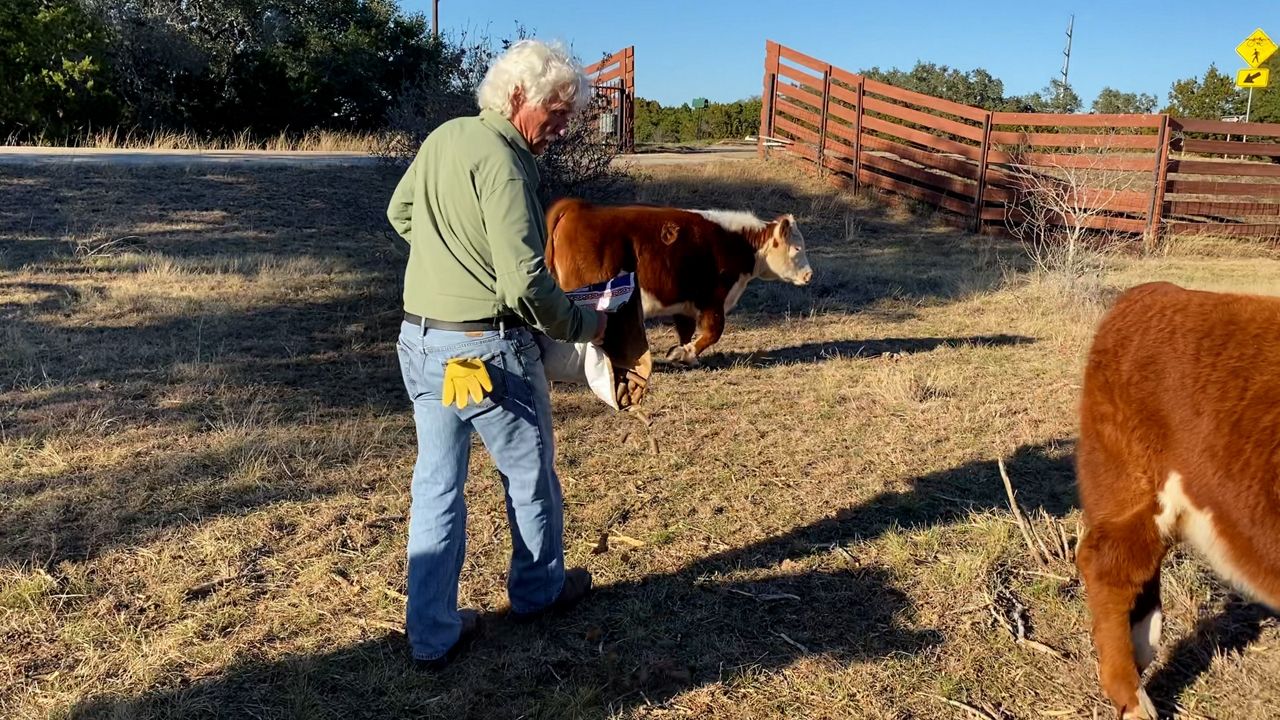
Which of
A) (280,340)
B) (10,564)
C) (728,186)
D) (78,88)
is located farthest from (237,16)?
(10,564)

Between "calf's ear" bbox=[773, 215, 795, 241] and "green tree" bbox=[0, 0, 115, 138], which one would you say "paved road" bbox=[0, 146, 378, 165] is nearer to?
"green tree" bbox=[0, 0, 115, 138]

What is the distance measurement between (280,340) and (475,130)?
207 inches

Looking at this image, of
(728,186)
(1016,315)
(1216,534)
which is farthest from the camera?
(728,186)

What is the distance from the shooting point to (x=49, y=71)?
742 inches

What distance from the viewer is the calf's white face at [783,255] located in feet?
27.5

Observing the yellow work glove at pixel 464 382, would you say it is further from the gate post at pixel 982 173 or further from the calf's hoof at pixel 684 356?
the gate post at pixel 982 173

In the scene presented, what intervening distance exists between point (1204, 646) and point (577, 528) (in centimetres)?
274

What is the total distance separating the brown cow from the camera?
2680 millimetres

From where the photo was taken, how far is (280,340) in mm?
7434

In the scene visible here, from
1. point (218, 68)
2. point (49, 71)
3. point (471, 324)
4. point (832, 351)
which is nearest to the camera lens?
point (471, 324)

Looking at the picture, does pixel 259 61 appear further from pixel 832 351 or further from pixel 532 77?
pixel 532 77

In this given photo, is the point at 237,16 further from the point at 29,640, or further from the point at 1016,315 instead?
the point at 29,640

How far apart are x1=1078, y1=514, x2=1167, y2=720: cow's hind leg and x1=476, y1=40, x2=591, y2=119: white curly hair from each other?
2333mm

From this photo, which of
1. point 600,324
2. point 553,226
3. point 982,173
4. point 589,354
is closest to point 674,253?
point 553,226
